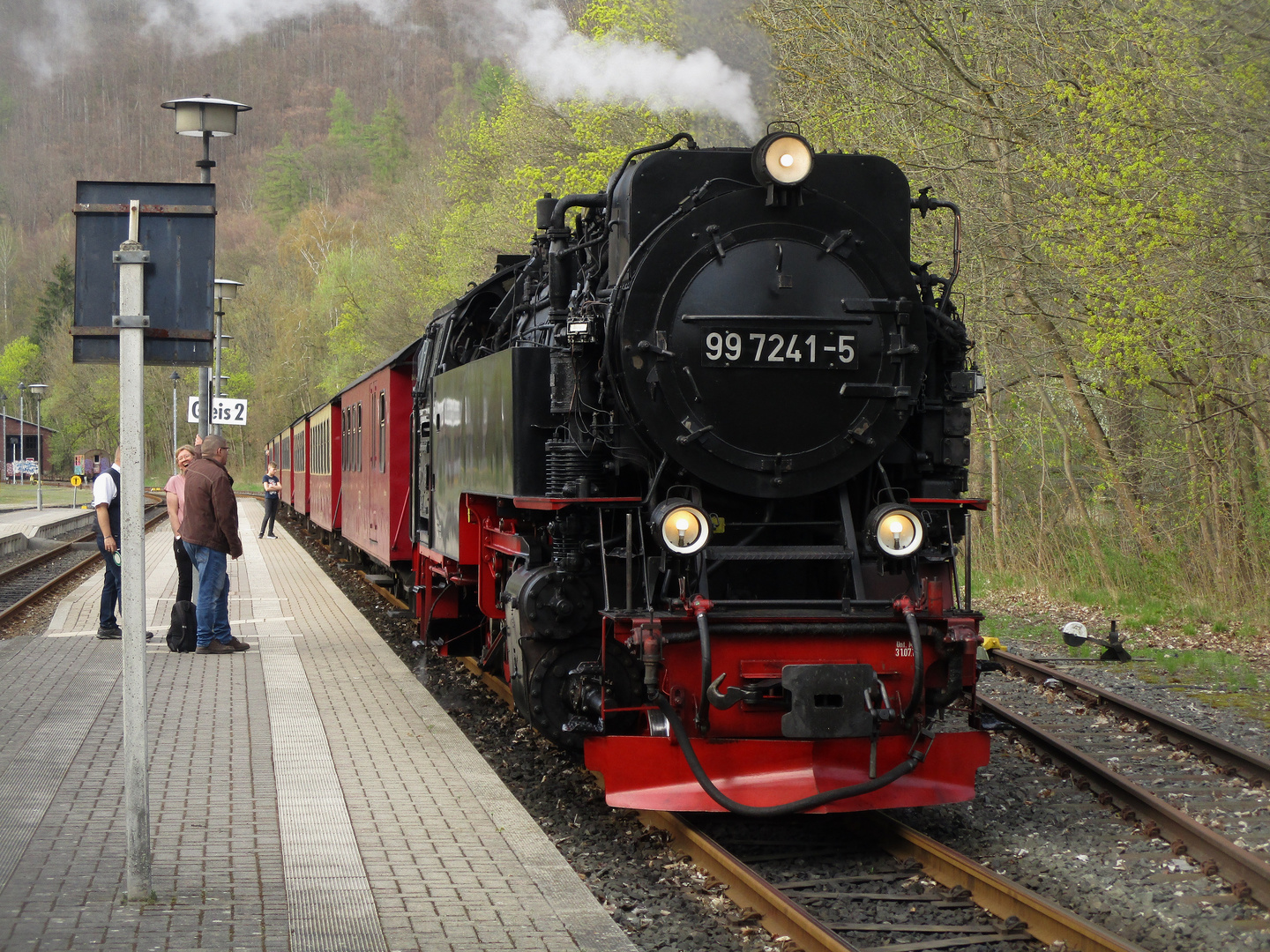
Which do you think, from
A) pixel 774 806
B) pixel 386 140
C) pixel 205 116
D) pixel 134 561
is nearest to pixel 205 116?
pixel 205 116

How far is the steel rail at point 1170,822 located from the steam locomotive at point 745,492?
0.87 meters

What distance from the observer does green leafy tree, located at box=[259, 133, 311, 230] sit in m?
87.1

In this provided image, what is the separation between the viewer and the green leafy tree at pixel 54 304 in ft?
280

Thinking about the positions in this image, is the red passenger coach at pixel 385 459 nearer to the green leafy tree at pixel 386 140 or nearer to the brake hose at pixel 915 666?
the brake hose at pixel 915 666

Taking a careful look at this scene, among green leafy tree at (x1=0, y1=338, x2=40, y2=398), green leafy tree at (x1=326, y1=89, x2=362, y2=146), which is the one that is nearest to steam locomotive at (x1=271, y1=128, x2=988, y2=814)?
green leafy tree at (x1=326, y1=89, x2=362, y2=146)

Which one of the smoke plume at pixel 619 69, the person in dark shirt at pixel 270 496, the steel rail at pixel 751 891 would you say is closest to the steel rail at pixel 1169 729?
the steel rail at pixel 751 891

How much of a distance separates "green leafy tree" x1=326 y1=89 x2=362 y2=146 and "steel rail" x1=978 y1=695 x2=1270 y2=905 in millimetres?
87552

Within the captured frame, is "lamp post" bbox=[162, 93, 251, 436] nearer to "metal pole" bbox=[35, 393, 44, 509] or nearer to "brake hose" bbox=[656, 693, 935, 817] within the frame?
"brake hose" bbox=[656, 693, 935, 817]

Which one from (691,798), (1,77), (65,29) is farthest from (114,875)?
(1,77)

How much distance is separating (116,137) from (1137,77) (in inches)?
4617

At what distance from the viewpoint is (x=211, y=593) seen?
1042 cm

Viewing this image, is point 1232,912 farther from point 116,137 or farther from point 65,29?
point 116,137

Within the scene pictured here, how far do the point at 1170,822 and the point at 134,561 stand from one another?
14.4 ft

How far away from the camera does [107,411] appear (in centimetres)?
6475
